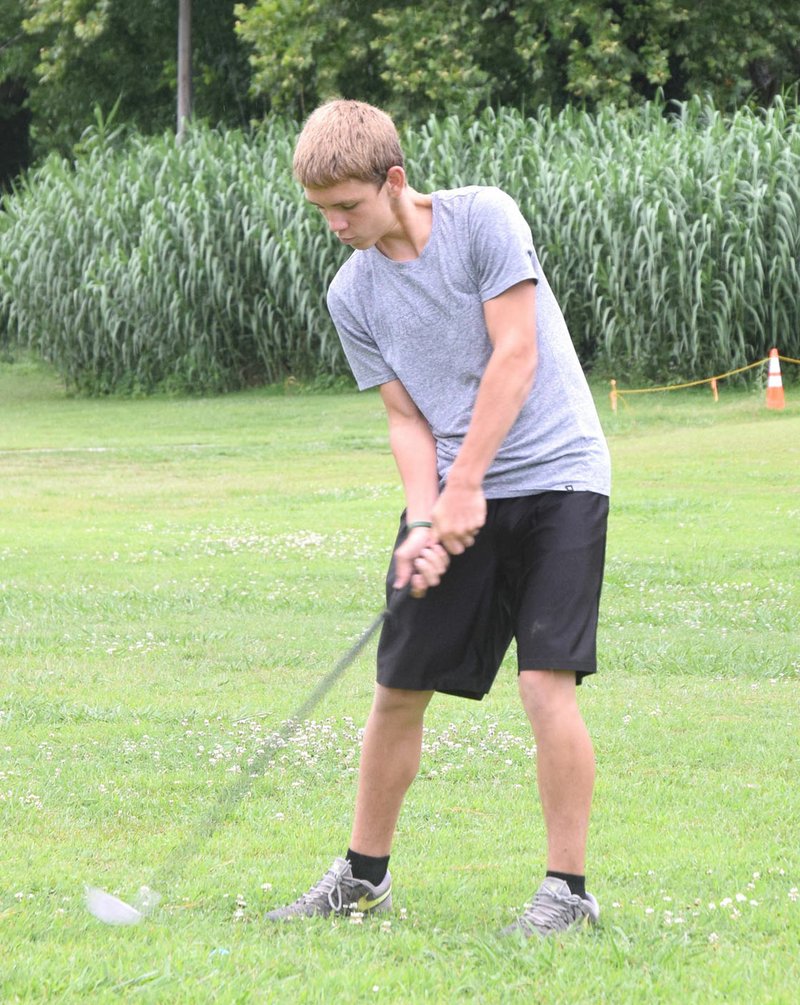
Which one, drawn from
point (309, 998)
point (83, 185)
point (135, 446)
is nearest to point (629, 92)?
point (83, 185)

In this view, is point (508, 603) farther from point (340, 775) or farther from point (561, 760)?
point (340, 775)

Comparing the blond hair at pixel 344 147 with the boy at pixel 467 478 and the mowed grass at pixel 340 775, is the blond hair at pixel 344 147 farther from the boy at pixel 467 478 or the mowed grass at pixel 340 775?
the mowed grass at pixel 340 775

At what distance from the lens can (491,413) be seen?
11.0 feet

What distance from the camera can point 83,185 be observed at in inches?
963

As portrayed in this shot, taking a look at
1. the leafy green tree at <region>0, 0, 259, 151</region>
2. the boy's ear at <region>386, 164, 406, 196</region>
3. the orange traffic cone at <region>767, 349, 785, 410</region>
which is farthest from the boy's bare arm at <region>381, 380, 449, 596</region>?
the leafy green tree at <region>0, 0, 259, 151</region>

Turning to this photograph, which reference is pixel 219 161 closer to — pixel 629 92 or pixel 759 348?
pixel 629 92

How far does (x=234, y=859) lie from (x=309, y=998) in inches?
39.3

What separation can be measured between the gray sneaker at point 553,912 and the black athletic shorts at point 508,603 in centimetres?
46

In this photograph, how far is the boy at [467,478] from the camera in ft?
11.1

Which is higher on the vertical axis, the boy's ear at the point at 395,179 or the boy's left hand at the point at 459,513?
the boy's ear at the point at 395,179

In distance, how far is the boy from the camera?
337cm

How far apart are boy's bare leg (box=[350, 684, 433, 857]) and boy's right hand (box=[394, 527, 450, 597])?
30 cm

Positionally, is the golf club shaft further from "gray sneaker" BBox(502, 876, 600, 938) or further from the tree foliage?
the tree foliage

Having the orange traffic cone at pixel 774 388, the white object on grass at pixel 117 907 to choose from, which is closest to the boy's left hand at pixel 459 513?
the white object on grass at pixel 117 907
